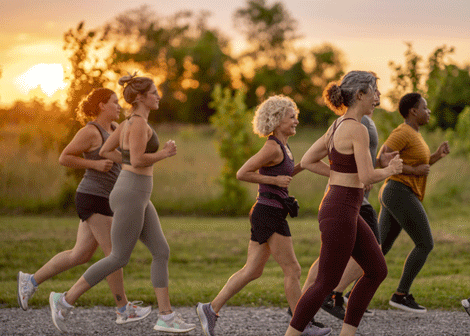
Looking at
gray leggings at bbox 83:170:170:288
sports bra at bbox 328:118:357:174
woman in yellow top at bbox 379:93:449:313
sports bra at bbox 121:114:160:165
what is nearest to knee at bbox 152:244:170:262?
gray leggings at bbox 83:170:170:288

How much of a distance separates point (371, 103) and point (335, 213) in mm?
789

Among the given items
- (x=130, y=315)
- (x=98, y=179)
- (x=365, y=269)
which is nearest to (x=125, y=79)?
(x=98, y=179)

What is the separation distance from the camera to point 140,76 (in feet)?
15.3

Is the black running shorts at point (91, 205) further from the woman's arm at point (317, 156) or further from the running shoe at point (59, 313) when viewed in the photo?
the woman's arm at point (317, 156)

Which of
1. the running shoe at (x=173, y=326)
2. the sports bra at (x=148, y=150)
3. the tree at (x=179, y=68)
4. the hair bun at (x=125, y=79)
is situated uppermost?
the tree at (x=179, y=68)

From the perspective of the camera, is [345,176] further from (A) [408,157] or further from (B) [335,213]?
(A) [408,157]

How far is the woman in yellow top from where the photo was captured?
530 cm

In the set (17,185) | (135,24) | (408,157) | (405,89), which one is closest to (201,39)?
(135,24)

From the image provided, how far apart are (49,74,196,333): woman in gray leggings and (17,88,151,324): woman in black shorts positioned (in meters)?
0.24

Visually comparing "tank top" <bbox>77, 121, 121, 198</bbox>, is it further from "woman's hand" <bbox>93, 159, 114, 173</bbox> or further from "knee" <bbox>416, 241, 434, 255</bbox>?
"knee" <bbox>416, 241, 434, 255</bbox>

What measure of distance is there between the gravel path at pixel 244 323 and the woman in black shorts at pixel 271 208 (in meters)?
0.64

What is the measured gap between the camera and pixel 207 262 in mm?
9680

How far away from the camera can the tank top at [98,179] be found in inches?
189

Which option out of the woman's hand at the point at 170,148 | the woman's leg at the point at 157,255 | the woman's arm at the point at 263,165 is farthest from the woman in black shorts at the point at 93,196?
the woman's arm at the point at 263,165
